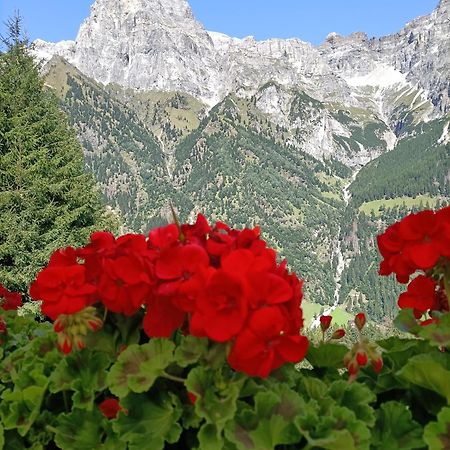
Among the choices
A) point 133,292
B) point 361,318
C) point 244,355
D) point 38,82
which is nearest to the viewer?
point 244,355

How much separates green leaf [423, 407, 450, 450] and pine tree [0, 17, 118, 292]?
54.8 ft

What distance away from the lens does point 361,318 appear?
8.11 feet

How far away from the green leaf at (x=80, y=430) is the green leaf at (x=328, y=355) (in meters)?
1.01

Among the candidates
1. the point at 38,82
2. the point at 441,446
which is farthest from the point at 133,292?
Answer: the point at 38,82

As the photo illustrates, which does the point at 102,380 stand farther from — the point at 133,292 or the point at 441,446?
the point at 441,446

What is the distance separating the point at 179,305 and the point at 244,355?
336mm

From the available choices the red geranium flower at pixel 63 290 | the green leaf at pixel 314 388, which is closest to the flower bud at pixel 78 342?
the red geranium flower at pixel 63 290

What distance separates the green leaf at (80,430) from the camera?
6.30ft

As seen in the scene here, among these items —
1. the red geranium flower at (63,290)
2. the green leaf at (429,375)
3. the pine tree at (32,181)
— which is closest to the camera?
the green leaf at (429,375)

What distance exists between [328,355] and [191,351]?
0.82 metres

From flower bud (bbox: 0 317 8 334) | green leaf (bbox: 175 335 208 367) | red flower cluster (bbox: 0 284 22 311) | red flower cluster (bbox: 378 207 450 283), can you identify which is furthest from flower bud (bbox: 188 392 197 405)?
red flower cluster (bbox: 0 284 22 311)

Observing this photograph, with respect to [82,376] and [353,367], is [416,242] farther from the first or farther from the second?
[82,376]

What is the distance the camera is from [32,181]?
18.5 m

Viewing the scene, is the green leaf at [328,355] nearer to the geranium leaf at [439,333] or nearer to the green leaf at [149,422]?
the geranium leaf at [439,333]
